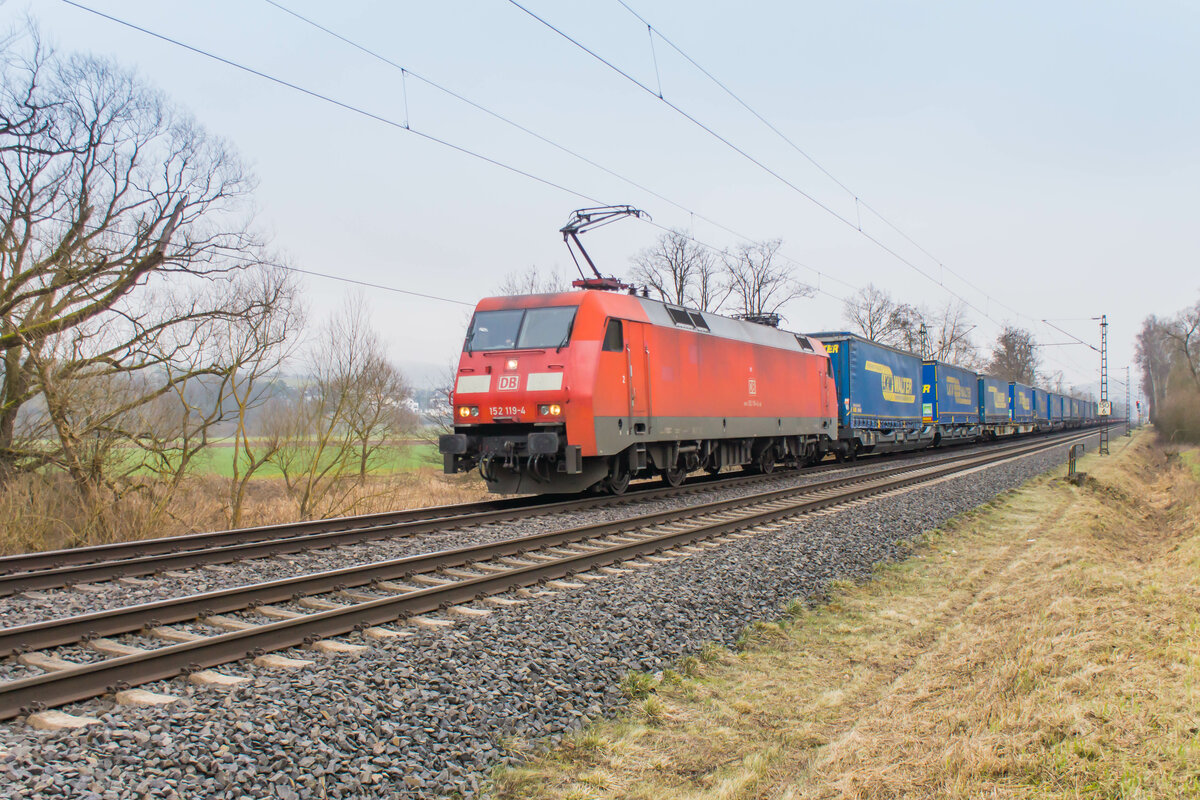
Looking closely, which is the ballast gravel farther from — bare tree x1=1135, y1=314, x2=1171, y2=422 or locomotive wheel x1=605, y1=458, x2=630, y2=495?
bare tree x1=1135, y1=314, x2=1171, y2=422

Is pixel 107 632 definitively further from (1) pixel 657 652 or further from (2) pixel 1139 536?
(2) pixel 1139 536

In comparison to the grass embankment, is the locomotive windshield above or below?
above

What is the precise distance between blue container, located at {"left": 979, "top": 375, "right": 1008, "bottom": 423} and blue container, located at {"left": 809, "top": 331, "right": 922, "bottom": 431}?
39.2ft

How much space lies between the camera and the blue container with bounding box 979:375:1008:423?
3716cm

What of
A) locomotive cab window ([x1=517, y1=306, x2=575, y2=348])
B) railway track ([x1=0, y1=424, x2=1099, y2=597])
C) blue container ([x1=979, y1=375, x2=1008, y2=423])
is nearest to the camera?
railway track ([x1=0, y1=424, x2=1099, y2=597])

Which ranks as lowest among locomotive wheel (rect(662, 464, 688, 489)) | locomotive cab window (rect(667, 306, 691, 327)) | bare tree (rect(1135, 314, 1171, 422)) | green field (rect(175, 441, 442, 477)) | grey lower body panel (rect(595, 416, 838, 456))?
locomotive wheel (rect(662, 464, 688, 489))

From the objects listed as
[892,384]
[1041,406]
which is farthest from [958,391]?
[1041,406]

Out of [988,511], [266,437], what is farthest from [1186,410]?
[266,437]

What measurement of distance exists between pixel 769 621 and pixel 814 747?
2.24m

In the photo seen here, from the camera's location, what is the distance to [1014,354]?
66938mm

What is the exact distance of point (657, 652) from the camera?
5164 millimetres

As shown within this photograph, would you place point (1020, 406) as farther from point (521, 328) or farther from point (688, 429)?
point (521, 328)

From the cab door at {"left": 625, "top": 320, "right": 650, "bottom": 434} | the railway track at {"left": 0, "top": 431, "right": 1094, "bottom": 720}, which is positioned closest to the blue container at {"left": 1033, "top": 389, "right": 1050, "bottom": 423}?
the cab door at {"left": 625, "top": 320, "right": 650, "bottom": 434}

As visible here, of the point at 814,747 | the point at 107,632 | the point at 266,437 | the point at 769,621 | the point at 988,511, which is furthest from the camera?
the point at 266,437
